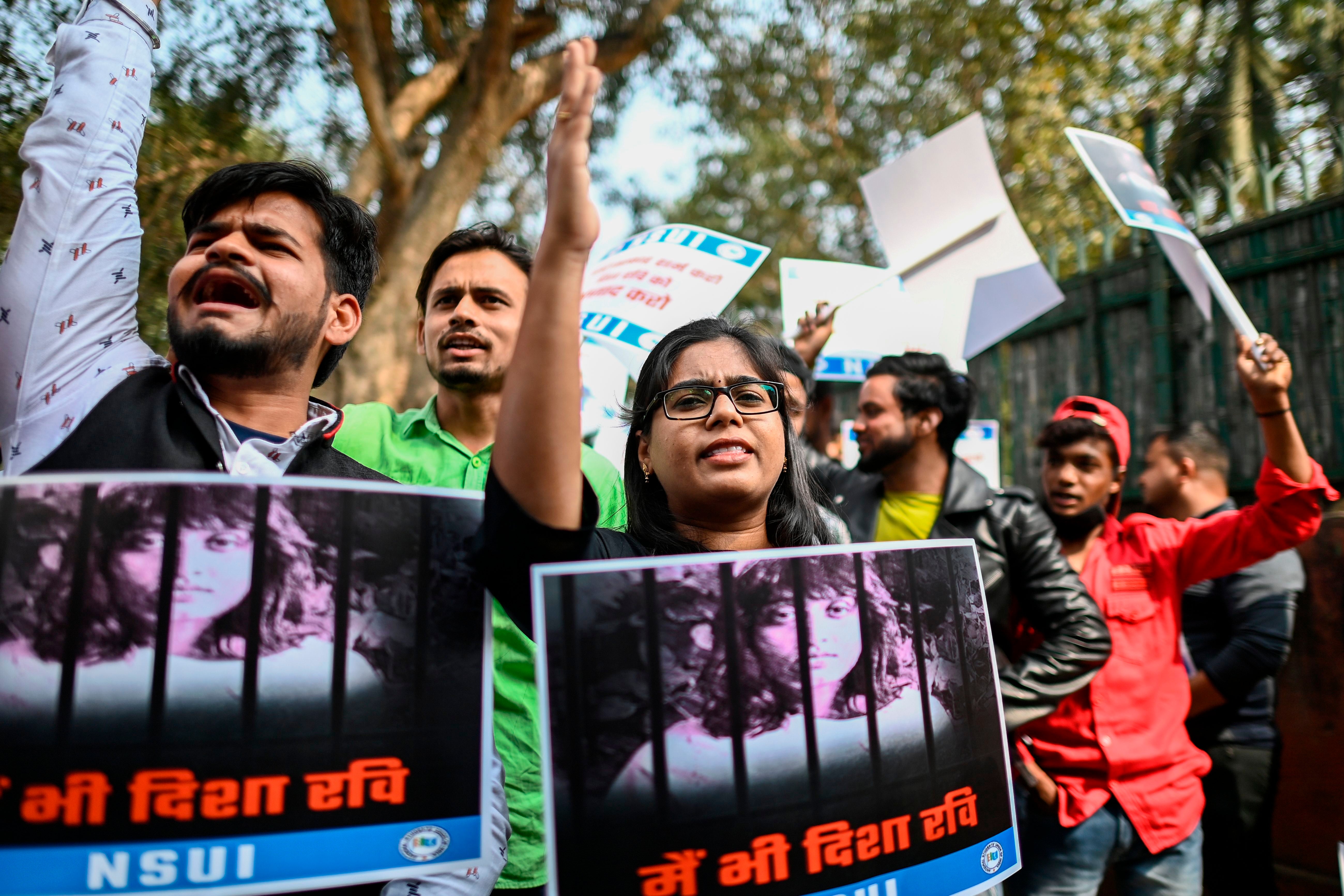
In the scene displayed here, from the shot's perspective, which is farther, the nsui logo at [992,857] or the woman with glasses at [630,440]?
the nsui logo at [992,857]

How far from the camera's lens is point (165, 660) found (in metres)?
0.95

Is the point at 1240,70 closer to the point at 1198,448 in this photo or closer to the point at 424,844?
the point at 1198,448

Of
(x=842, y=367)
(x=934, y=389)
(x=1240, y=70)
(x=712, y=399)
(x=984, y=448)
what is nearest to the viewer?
(x=712, y=399)

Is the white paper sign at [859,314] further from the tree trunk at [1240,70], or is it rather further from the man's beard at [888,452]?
the tree trunk at [1240,70]

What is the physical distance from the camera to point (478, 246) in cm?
242

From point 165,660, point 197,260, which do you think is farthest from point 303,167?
point 165,660

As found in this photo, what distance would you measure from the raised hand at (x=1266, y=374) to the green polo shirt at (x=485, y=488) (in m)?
1.63

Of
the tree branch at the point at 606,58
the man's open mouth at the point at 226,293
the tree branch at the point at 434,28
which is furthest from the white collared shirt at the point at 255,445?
the tree branch at the point at 434,28

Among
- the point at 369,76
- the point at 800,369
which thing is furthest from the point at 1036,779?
the point at 369,76

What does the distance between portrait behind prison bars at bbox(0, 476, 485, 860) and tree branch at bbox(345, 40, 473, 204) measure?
517 centimetres

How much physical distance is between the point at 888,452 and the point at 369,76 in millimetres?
3994

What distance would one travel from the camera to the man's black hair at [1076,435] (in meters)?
2.92

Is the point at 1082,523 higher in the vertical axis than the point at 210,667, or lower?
higher

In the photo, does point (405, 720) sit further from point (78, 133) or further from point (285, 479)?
point (78, 133)
